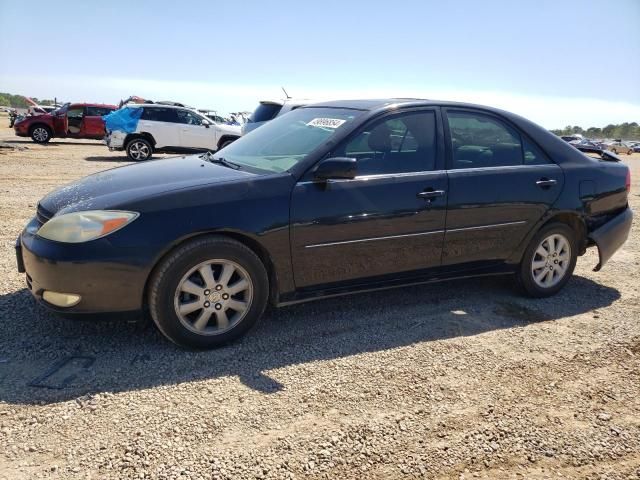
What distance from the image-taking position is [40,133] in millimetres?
20922

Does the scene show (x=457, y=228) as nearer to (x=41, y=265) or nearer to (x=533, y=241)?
(x=533, y=241)

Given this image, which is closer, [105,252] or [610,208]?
[105,252]

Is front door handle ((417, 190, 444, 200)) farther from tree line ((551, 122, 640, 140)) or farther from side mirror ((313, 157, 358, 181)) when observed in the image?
tree line ((551, 122, 640, 140))

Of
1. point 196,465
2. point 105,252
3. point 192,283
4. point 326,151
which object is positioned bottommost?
point 196,465

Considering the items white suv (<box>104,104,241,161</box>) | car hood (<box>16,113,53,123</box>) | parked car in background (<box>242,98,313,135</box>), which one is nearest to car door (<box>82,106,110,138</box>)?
car hood (<box>16,113,53,123</box>)

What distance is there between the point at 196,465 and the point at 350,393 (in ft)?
3.29

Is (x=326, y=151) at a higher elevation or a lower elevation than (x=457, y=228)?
higher

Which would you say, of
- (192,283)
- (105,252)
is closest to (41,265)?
(105,252)

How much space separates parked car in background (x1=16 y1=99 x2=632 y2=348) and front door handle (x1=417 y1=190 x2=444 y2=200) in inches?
0.4

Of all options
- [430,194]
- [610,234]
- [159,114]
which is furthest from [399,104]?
[159,114]

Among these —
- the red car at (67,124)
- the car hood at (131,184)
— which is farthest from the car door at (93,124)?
the car hood at (131,184)

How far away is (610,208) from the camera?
4.97m

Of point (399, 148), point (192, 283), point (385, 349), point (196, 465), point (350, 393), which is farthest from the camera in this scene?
point (399, 148)

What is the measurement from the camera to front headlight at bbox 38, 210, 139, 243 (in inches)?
125
